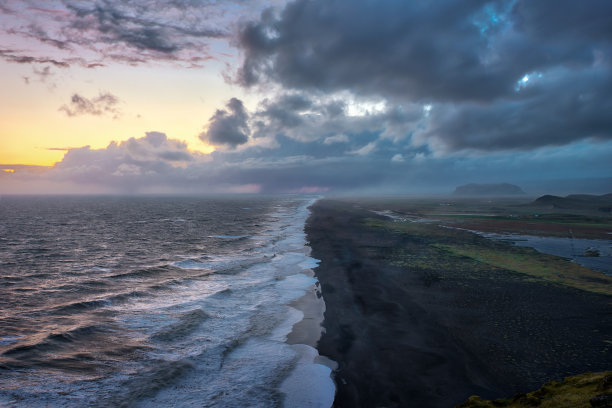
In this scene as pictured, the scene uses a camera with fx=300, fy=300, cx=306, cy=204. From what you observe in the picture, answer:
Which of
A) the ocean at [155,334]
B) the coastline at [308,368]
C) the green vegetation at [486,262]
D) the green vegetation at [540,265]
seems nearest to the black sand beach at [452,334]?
the coastline at [308,368]

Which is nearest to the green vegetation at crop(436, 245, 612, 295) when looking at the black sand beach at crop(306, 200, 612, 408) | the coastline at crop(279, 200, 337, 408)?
the black sand beach at crop(306, 200, 612, 408)

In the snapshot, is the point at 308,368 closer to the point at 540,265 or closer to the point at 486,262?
the point at 486,262

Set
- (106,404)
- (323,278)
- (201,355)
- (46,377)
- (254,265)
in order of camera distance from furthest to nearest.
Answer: (254,265) → (323,278) → (201,355) → (46,377) → (106,404)

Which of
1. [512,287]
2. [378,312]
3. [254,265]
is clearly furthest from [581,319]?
[254,265]

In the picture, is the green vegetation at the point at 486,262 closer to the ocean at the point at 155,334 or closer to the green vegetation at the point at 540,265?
the green vegetation at the point at 540,265

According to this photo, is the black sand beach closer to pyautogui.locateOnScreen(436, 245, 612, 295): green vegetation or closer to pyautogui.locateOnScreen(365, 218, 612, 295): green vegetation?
pyautogui.locateOnScreen(365, 218, 612, 295): green vegetation

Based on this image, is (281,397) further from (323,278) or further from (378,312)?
(323,278)
